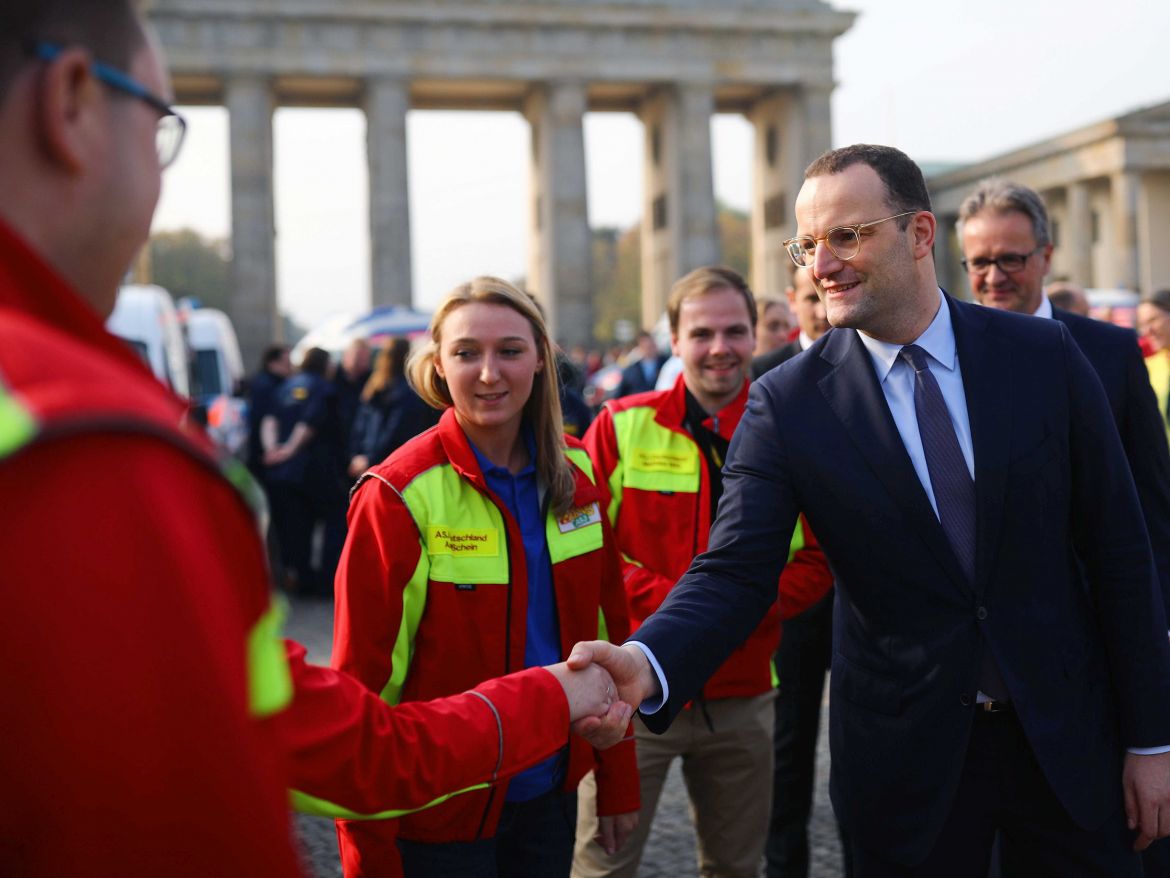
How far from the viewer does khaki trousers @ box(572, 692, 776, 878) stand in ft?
13.6

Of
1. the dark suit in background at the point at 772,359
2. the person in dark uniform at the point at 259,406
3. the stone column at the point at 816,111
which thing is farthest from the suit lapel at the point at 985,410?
the stone column at the point at 816,111

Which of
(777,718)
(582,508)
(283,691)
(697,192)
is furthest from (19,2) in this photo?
(697,192)

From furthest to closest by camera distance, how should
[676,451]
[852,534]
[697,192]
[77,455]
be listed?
[697,192] → [676,451] → [852,534] → [77,455]

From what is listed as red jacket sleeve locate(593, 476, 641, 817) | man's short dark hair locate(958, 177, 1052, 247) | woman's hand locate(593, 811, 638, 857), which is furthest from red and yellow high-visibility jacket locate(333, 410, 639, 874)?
man's short dark hair locate(958, 177, 1052, 247)

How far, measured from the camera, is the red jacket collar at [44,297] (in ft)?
3.23

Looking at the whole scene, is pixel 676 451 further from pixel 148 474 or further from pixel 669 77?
pixel 669 77

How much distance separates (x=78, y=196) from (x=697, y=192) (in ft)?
144

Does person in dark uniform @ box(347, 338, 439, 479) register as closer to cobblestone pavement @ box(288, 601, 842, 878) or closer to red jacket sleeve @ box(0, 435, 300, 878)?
cobblestone pavement @ box(288, 601, 842, 878)

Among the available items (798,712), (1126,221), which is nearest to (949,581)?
(798,712)

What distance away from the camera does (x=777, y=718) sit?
201 inches

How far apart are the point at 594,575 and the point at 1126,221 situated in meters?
47.7

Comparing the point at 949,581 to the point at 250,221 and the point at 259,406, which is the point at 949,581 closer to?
the point at 259,406

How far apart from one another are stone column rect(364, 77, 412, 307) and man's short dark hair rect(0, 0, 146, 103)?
1636 inches

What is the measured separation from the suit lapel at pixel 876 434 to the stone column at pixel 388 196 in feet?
131
